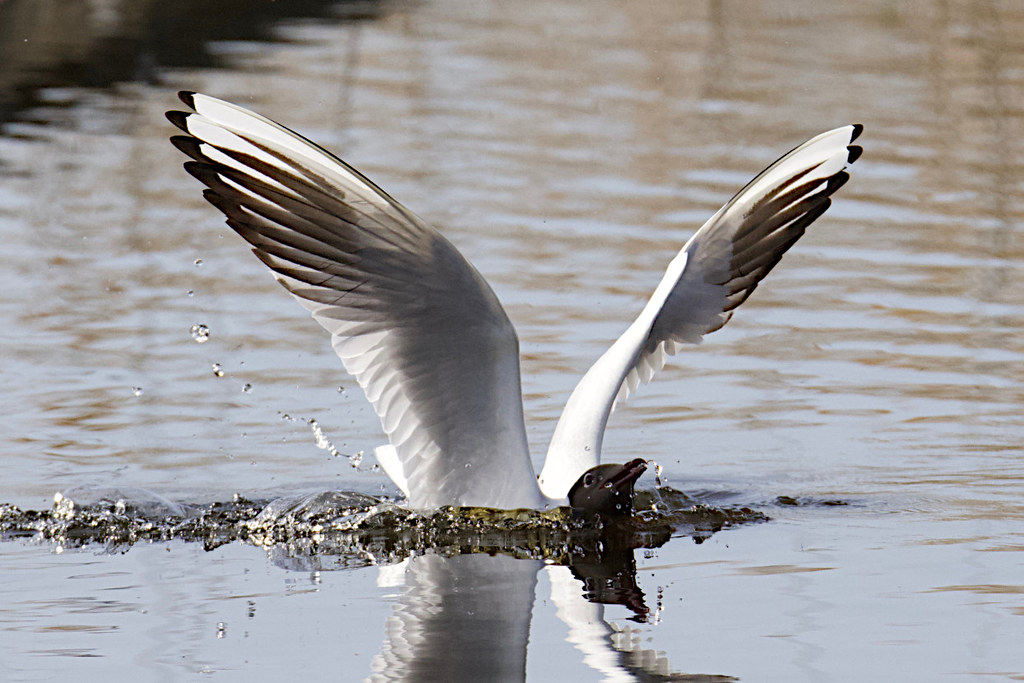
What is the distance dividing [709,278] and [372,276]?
5.39ft

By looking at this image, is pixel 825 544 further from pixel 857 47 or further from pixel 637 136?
pixel 857 47

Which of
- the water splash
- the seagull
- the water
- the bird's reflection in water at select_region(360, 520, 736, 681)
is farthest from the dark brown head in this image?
the water splash

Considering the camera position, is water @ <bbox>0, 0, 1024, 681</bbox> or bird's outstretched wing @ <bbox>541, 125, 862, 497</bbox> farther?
bird's outstretched wing @ <bbox>541, 125, 862, 497</bbox>

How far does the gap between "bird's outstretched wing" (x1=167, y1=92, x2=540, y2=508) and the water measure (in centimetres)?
53

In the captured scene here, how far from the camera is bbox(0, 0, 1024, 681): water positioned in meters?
5.00

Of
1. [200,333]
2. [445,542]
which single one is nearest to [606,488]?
[445,542]

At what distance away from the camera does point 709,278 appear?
6879 millimetres

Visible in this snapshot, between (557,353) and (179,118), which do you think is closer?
(179,118)

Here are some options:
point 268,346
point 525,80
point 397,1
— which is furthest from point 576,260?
point 397,1

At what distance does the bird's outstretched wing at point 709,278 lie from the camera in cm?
644

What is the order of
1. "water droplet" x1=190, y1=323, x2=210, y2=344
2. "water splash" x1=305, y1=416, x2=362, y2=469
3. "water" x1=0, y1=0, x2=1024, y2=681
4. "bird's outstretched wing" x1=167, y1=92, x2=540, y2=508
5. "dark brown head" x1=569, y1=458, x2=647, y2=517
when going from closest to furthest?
"water" x1=0, y1=0, x2=1024, y2=681, "bird's outstretched wing" x1=167, y1=92, x2=540, y2=508, "dark brown head" x1=569, y1=458, x2=647, y2=517, "water splash" x1=305, y1=416, x2=362, y2=469, "water droplet" x1=190, y1=323, x2=210, y2=344

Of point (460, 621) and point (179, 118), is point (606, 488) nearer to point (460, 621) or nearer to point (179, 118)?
point (460, 621)

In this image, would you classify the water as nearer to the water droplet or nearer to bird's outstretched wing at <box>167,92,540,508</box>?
the water droplet

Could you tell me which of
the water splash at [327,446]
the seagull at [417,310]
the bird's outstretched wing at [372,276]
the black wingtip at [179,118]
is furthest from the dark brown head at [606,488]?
the black wingtip at [179,118]
